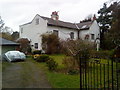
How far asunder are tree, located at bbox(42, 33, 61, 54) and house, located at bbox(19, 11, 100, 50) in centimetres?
223

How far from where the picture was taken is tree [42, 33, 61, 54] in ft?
82.0

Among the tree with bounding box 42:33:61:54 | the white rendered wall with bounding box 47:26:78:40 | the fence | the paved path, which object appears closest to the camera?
the fence

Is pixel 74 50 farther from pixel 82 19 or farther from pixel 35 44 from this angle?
pixel 82 19

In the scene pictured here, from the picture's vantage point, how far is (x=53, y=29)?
28.2 m

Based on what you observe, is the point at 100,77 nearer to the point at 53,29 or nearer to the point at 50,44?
the point at 50,44

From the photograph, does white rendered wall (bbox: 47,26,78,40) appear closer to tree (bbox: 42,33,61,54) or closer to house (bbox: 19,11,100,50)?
house (bbox: 19,11,100,50)

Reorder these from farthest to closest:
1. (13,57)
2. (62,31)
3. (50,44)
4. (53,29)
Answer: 1. (62,31)
2. (53,29)
3. (50,44)
4. (13,57)

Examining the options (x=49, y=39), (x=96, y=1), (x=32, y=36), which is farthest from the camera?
(x=32, y=36)

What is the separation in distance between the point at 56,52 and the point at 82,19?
18.8 m

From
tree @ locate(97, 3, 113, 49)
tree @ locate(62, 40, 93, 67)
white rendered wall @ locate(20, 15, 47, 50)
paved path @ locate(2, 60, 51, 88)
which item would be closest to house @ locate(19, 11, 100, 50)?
white rendered wall @ locate(20, 15, 47, 50)

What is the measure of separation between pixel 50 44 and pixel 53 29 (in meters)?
4.00

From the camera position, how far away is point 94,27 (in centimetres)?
3309

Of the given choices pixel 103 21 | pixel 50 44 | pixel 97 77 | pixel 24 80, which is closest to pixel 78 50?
pixel 24 80

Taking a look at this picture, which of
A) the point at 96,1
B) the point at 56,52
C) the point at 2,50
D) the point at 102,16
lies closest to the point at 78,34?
the point at 102,16
